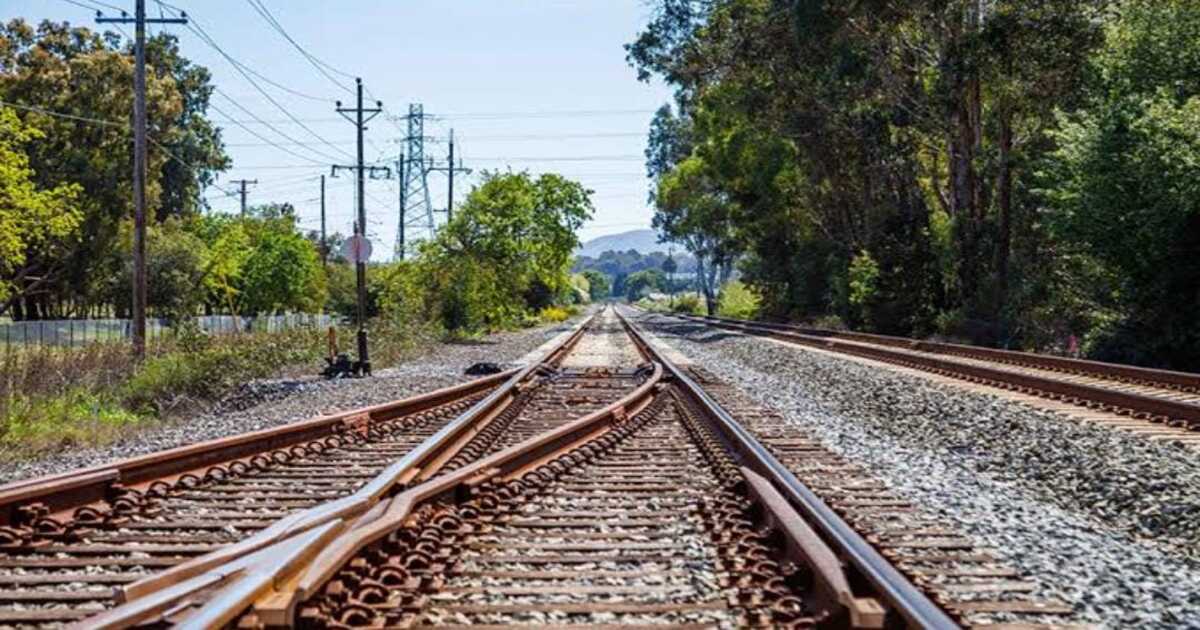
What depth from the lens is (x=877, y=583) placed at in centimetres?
430

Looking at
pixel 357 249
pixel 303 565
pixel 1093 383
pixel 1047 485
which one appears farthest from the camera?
pixel 357 249

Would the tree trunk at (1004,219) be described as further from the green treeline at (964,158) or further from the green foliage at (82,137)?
the green foliage at (82,137)

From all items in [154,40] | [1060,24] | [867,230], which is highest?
[154,40]

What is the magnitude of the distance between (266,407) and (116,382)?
5023 millimetres

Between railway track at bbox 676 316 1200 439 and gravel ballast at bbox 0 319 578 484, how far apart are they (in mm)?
7877

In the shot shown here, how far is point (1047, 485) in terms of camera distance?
8039mm

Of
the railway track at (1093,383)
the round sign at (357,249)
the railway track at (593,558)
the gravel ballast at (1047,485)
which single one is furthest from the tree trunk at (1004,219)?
the railway track at (593,558)

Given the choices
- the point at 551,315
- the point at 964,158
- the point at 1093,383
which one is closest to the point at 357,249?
the point at 1093,383

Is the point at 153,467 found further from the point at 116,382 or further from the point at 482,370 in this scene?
the point at 482,370

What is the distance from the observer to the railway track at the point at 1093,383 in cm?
1038

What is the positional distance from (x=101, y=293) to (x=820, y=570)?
54.3 metres

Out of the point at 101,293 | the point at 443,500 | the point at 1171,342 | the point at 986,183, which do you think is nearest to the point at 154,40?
the point at 101,293

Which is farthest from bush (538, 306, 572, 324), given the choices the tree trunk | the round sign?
the round sign

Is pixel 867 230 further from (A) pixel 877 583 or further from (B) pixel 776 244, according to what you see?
(A) pixel 877 583
